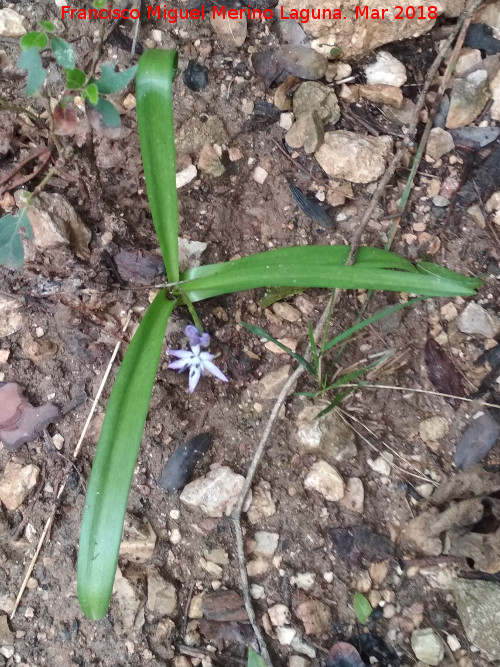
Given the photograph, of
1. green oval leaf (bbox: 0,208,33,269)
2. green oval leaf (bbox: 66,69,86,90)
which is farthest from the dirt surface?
green oval leaf (bbox: 66,69,86,90)

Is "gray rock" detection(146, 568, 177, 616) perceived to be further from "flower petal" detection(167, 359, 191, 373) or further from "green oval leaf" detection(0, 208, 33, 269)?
"green oval leaf" detection(0, 208, 33, 269)

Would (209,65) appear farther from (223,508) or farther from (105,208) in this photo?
(223,508)

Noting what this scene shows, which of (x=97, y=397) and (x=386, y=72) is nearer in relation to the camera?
(x=97, y=397)

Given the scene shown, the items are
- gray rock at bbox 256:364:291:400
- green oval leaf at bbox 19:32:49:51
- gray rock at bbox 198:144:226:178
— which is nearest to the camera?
green oval leaf at bbox 19:32:49:51

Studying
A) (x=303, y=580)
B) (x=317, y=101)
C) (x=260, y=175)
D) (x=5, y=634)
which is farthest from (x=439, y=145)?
(x=5, y=634)

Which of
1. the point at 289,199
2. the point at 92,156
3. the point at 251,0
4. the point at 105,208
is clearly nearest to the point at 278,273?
the point at 289,199

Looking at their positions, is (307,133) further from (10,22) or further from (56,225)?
(10,22)
